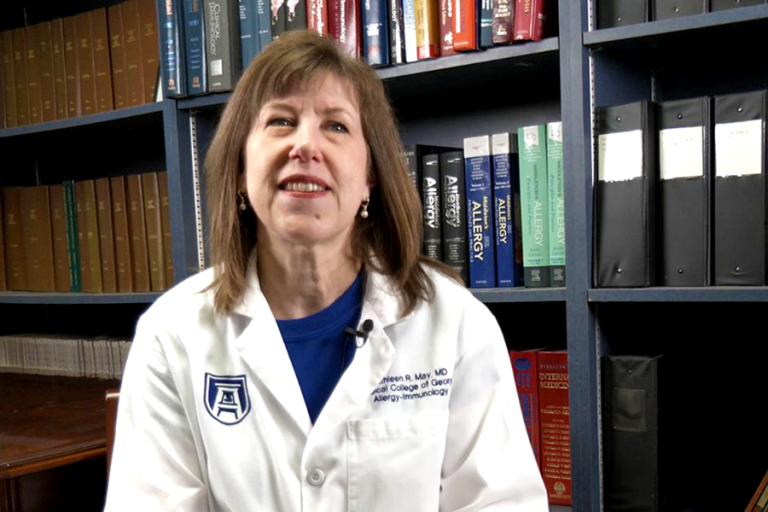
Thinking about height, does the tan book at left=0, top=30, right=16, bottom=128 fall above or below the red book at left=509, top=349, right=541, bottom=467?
above

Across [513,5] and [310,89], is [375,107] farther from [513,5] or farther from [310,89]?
[513,5]

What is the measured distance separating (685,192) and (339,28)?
0.79 metres

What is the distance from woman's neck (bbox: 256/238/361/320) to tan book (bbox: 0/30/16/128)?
1409 mm

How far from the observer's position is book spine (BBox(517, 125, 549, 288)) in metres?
1.69

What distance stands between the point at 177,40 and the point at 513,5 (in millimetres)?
831

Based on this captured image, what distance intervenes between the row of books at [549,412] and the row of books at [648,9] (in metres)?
0.66

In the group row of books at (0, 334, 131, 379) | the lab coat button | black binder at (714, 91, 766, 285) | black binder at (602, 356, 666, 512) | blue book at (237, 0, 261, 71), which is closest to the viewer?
the lab coat button

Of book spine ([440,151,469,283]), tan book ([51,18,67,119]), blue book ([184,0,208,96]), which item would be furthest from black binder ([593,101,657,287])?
tan book ([51,18,67,119])

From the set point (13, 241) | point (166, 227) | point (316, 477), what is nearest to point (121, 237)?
point (166, 227)

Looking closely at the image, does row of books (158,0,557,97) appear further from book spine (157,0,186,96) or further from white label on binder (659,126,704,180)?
white label on binder (659,126,704,180)

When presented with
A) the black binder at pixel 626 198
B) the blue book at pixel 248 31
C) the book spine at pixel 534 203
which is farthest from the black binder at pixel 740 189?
the blue book at pixel 248 31

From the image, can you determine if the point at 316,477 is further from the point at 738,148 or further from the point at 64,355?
the point at 64,355

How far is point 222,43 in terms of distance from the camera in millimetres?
1949

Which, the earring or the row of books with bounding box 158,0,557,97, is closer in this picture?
the earring
